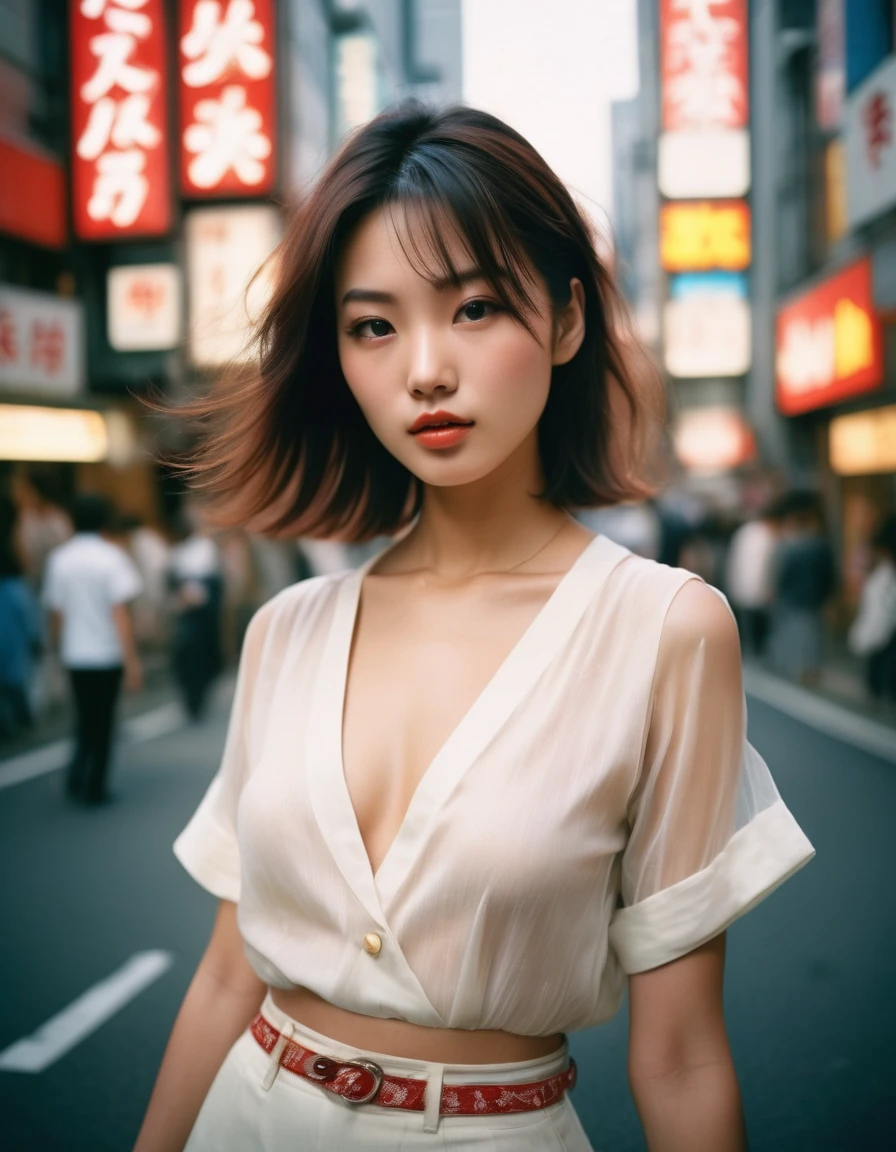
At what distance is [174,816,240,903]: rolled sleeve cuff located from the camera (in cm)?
141

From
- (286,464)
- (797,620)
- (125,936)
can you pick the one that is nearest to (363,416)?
(286,464)

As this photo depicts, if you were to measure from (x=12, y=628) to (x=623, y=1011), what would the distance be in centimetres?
536

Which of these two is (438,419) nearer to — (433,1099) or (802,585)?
(433,1099)

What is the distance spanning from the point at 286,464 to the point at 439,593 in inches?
11.2

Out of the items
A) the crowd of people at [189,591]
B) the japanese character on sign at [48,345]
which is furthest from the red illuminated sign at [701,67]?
the japanese character on sign at [48,345]

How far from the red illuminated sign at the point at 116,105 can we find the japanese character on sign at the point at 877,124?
5.08 metres

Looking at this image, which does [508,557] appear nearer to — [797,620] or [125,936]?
[125,936]

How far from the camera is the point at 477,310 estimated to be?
1216 millimetres

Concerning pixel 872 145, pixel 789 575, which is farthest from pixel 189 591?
pixel 872 145

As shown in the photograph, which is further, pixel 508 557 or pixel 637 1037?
pixel 508 557

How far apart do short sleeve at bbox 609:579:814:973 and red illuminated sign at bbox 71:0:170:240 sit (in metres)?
2.20

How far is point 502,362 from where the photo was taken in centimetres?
121

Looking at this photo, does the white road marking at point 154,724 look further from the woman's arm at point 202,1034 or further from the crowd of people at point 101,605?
the woman's arm at point 202,1034

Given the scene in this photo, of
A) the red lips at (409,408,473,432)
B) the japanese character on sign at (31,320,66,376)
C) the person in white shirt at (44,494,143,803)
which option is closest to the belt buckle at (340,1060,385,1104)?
the red lips at (409,408,473,432)
